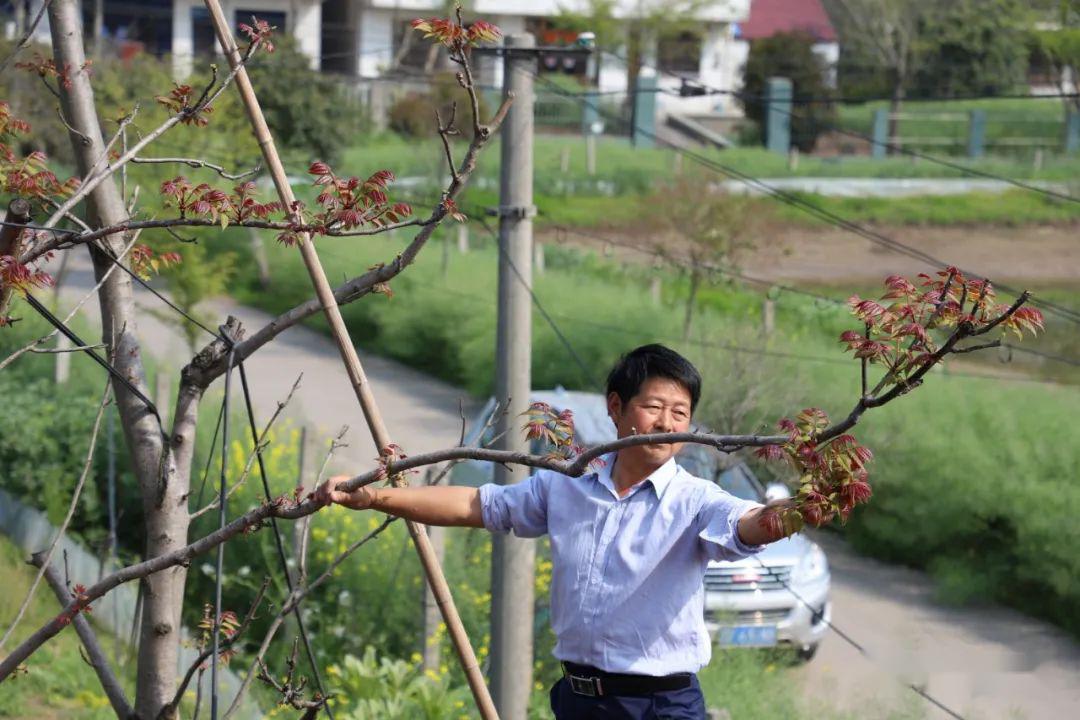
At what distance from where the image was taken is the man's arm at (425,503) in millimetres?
2732

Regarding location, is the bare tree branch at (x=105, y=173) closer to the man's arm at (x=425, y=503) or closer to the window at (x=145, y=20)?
the man's arm at (x=425, y=503)

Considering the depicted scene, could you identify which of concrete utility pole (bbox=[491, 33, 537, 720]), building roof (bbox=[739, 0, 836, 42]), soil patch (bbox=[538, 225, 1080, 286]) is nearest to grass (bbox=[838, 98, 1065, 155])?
building roof (bbox=[739, 0, 836, 42])

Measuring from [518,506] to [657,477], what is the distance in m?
0.30

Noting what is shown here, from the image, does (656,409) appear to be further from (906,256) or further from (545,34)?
(545,34)

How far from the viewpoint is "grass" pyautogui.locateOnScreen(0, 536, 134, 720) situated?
6.57 meters

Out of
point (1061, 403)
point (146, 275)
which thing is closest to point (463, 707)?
point (146, 275)

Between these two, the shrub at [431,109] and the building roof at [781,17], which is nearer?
the shrub at [431,109]

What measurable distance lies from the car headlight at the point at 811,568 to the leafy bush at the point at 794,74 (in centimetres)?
2923

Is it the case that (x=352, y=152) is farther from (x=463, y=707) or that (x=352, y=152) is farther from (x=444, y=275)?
(x=463, y=707)

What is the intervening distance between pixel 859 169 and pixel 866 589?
79.5ft

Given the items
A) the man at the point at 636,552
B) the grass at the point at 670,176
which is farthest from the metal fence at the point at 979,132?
the man at the point at 636,552

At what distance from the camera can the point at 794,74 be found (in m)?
37.1

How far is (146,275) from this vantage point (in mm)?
3457

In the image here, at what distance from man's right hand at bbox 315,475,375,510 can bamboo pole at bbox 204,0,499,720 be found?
286mm
